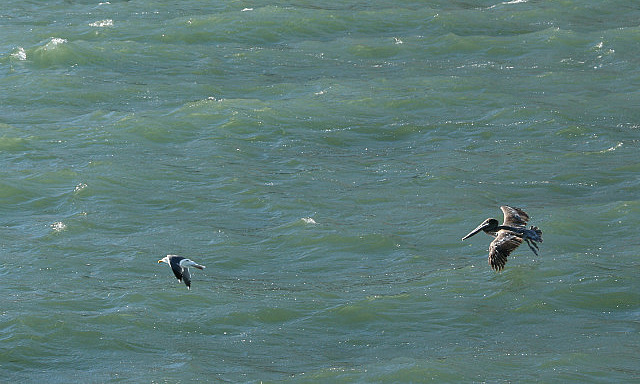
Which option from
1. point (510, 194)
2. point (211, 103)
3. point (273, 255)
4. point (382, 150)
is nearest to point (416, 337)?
point (273, 255)

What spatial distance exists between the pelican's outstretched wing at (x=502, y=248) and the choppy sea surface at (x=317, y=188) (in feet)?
2.80

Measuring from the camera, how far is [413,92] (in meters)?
26.8

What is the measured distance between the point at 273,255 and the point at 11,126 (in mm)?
7848

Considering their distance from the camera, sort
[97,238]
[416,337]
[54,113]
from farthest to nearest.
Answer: [54,113] < [97,238] < [416,337]

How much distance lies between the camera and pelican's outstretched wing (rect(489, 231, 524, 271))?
1680 centimetres

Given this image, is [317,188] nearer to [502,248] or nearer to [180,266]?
[502,248]

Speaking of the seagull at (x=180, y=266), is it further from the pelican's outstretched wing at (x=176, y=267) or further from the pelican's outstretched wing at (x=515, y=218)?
the pelican's outstretched wing at (x=515, y=218)

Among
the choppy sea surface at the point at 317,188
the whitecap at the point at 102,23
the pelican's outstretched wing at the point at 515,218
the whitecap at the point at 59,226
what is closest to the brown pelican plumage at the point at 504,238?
the pelican's outstretched wing at the point at 515,218

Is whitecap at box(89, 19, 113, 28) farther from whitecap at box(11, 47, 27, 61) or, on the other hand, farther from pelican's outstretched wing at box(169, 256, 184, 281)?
pelican's outstretched wing at box(169, 256, 184, 281)

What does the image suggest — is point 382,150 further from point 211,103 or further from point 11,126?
point 11,126

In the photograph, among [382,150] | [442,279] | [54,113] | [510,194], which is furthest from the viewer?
[54,113]

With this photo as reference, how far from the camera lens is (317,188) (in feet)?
72.8

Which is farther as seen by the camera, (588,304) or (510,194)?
(510,194)

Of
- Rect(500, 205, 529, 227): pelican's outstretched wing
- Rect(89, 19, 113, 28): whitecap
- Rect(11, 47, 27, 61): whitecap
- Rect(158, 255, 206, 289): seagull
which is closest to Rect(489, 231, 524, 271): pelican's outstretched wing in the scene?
Rect(500, 205, 529, 227): pelican's outstretched wing
